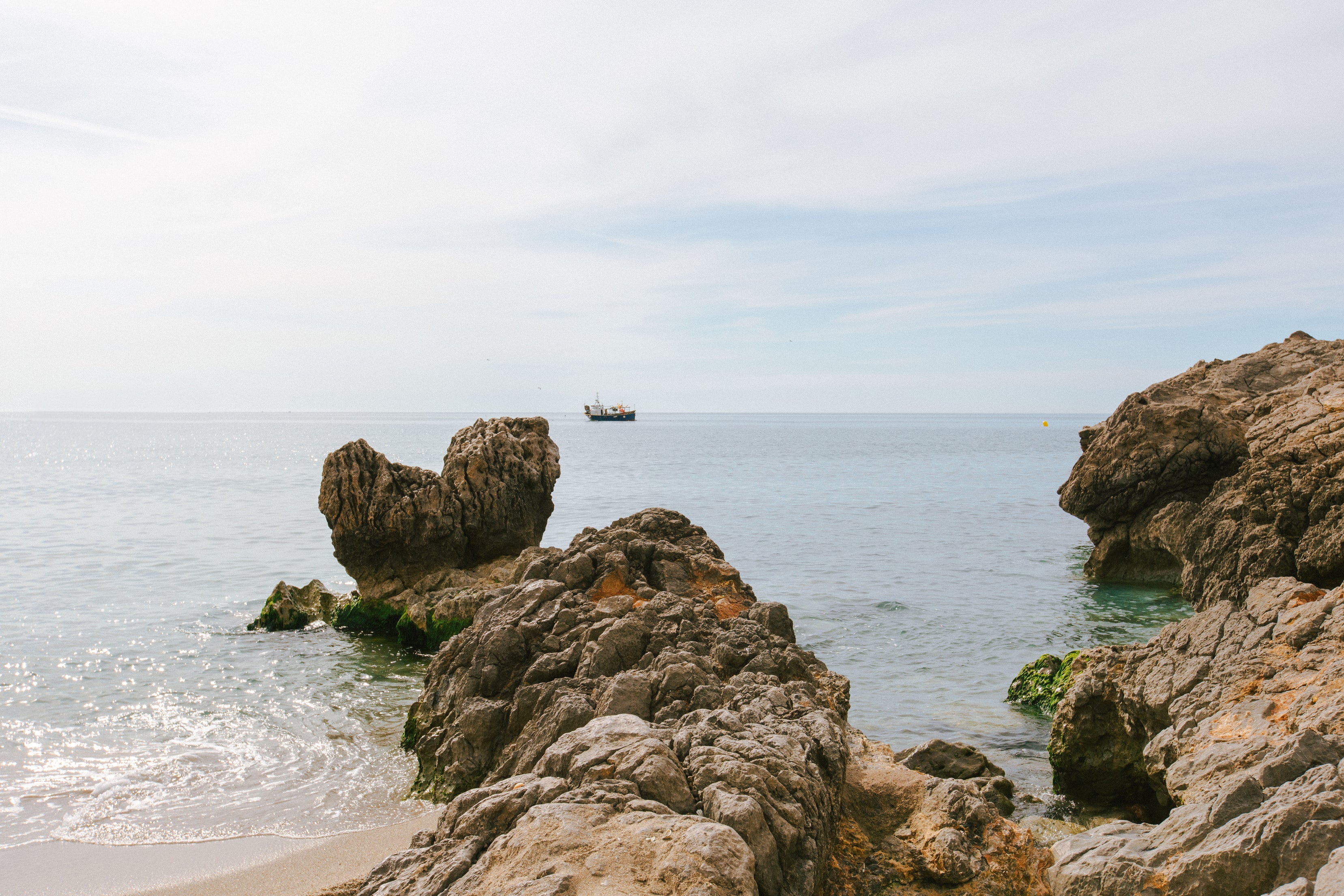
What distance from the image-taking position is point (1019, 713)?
42.9 feet

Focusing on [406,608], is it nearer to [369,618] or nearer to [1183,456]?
[369,618]

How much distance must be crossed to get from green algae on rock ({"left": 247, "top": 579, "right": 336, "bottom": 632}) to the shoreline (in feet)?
35.2

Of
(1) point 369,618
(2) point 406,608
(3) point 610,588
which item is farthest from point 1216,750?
(1) point 369,618

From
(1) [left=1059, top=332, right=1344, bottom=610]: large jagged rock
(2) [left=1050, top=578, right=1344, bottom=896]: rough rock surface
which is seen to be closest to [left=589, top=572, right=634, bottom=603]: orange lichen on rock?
(2) [left=1050, top=578, right=1344, bottom=896]: rough rock surface

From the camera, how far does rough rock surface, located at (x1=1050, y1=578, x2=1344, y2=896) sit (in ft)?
15.1

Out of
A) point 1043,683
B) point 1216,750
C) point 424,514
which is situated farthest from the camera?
point 424,514

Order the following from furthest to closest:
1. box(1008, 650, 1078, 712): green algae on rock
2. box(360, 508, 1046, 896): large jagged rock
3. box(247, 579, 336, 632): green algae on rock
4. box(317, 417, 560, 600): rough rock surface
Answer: box(247, 579, 336, 632): green algae on rock → box(317, 417, 560, 600): rough rock surface → box(1008, 650, 1078, 712): green algae on rock → box(360, 508, 1046, 896): large jagged rock

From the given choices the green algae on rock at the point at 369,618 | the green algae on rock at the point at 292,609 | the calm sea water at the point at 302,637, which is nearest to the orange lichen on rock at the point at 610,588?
the calm sea water at the point at 302,637

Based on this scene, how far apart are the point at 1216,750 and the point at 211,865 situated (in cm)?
877

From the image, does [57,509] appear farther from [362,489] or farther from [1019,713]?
[1019,713]

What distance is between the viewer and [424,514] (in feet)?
61.7

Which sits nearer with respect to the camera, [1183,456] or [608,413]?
[1183,456]

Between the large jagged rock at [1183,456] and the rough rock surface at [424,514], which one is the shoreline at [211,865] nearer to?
the large jagged rock at [1183,456]

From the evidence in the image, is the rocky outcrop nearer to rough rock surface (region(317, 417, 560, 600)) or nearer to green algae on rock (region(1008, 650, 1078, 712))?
rough rock surface (region(317, 417, 560, 600))
